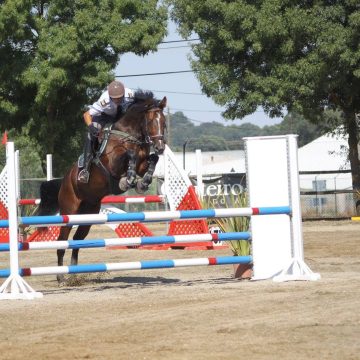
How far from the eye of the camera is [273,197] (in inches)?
381

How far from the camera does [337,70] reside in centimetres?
2638

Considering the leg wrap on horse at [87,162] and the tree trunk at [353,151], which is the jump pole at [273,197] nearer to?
the leg wrap on horse at [87,162]

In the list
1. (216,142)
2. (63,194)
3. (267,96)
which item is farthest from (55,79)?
(216,142)

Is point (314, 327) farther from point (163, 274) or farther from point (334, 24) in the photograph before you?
point (334, 24)

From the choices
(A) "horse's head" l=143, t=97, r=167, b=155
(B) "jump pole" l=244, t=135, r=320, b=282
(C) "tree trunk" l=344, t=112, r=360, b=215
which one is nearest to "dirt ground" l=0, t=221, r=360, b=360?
(B) "jump pole" l=244, t=135, r=320, b=282

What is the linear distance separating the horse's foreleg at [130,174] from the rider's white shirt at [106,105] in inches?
22.2

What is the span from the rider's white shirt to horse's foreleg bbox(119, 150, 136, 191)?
57 cm

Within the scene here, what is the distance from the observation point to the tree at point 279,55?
86.0ft

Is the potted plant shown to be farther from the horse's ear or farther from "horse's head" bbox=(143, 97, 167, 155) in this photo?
the horse's ear

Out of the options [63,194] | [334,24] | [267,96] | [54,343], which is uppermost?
[334,24]

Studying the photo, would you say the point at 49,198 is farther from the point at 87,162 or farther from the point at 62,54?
the point at 62,54

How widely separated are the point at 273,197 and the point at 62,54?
18214 mm

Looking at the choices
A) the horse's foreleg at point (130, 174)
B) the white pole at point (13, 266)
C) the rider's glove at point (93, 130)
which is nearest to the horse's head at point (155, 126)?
the horse's foreleg at point (130, 174)

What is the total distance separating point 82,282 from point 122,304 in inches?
101
